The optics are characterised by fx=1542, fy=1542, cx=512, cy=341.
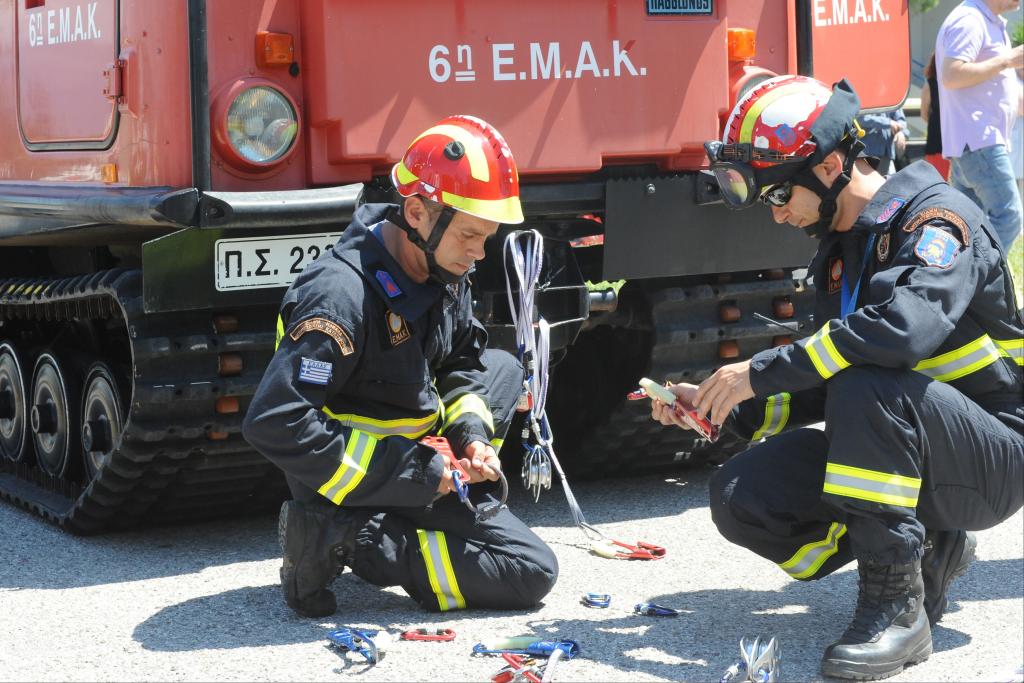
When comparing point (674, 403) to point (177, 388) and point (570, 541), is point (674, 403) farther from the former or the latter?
point (177, 388)

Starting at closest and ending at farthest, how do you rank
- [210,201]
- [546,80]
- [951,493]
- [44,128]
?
[951,493], [210,201], [546,80], [44,128]

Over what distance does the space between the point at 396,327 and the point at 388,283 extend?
5.1 inches

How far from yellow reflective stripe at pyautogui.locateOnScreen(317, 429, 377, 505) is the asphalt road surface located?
0.38 metres

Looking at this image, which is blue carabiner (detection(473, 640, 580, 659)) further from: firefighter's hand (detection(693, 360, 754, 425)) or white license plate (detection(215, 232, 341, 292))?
white license plate (detection(215, 232, 341, 292))

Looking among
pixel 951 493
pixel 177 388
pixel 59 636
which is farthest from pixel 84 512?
pixel 951 493

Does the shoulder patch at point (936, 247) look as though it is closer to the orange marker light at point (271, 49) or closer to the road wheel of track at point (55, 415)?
the orange marker light at point (271, 49)

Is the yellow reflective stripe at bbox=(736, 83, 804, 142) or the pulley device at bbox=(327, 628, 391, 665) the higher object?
the yellow reflective stripe at bbox=(736, 83, 804, 142)

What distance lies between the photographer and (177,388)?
15.4ft

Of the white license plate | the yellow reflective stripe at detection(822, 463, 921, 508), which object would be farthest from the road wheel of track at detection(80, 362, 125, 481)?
the yellow reflective stripe at detection(822, 463, 921, 508)

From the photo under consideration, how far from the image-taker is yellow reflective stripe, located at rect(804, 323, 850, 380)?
3793mm

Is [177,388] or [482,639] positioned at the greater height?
[177,388]

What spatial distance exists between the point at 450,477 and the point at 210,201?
3.55 feet

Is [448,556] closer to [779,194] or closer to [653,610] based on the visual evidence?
[653,610]

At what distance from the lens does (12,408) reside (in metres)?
6.19
